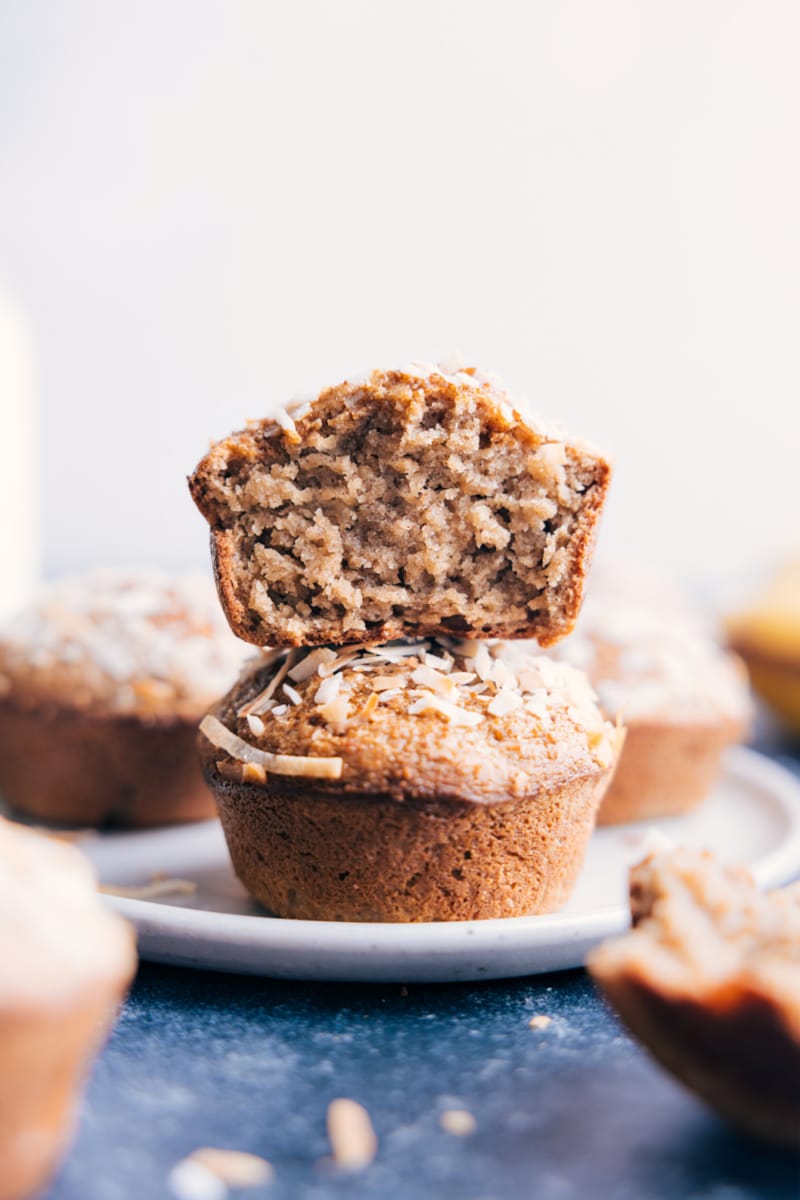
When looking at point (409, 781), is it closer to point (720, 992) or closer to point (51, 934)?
point (720, 992)

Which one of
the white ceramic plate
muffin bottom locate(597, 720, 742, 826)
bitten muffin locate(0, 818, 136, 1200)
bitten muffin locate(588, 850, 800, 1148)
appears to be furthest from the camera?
muffin bottom locate(597, 720, 742, 826)

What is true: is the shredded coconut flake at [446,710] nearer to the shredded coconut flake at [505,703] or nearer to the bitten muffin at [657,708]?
the shredded coconut flake at [505,703]

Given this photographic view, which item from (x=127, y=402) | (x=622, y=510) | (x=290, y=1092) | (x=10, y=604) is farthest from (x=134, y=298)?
(x=290, y=1092)

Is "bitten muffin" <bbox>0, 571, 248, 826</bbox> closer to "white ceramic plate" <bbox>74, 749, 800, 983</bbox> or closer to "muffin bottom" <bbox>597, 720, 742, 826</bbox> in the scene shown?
"white ceramic plate" <bbox>74, 749, 800, 983</bbox>

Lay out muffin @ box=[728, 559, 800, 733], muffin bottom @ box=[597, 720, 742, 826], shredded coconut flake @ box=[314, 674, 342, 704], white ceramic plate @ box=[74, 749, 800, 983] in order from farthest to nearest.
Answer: muffin @ box=[728, 559, 800, 733] → muffin bottom @ box=[597, 720, 742, 826] → shredded coconut flake @ box=[314, 674, 342, 704] → white ceramic plate @ box=[74, 749, 800, 983]

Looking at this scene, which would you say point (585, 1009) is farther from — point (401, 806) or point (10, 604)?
point (10, 604)

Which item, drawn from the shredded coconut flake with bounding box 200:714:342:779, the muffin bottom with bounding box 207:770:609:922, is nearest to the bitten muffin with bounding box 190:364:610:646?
the shredded coconut flake with bounding box 200:714:342:779
